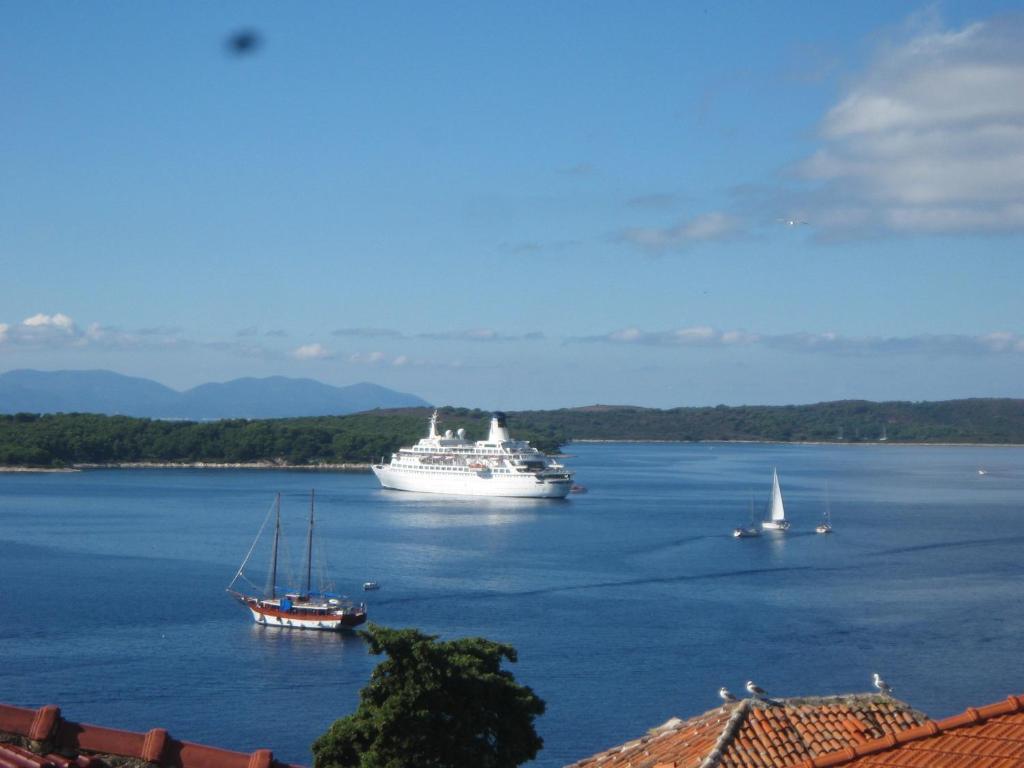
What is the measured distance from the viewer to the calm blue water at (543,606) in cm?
1741

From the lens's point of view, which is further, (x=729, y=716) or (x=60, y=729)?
(x=729, y=716)

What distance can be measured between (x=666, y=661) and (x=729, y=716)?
13.0 metres

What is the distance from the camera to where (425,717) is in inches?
307

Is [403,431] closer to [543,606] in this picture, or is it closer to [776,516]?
[776,516]

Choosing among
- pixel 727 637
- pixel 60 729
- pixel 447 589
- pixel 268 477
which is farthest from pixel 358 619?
pixel 268 477

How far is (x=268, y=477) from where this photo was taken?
71812 mm

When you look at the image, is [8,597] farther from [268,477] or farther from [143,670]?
[268,477]

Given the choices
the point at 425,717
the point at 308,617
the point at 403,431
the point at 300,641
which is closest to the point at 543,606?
the point at 308,617

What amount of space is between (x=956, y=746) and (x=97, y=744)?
3.14 m

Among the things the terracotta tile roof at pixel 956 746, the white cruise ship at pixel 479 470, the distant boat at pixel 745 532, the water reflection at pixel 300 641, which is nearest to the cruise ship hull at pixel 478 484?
the white cruise ship at pixel 479 470

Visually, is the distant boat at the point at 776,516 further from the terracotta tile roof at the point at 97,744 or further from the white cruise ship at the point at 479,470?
the terracotta tile roof at the point at 97,744

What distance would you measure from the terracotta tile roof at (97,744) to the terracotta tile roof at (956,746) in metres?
2.13

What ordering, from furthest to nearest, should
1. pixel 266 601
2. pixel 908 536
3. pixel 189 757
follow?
pixel 908 536 → pixel 266 601 → pixel 189 757

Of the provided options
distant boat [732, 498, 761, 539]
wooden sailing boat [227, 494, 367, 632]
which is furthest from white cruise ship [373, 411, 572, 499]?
wooden sailing boat [227, 494, 367, 632]
